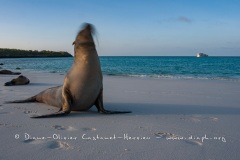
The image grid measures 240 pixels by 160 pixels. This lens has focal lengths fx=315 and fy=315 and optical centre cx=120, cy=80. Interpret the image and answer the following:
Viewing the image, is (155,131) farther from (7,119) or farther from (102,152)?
(7,119)

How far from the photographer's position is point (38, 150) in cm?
321

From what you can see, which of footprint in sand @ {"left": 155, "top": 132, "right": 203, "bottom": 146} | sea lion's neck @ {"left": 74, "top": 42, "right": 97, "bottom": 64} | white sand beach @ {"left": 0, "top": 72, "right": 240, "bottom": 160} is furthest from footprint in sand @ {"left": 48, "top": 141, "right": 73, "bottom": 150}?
sea lion's neck @ {"left": 74, "top": 42, "right": 97, "bottom": 64}

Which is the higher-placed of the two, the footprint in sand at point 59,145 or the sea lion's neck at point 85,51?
the sea lion's neck at point 85,51

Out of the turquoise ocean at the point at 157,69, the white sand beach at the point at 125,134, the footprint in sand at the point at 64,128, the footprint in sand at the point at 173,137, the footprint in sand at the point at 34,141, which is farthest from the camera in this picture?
the turquoise ocean at the point at 157,69

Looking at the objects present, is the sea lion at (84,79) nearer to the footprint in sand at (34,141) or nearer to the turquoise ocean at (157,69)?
the footprint in sand at (34,141)

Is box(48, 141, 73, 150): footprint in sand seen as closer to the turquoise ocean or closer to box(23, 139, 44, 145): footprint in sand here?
box(23, 139, 44, 145): footprint in sand

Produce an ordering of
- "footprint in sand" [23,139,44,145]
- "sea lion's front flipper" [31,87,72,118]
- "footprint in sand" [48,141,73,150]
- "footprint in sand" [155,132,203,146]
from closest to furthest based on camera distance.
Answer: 1. "footprint in sand" [48,141,73,150]
2. "footprint in sand" [23,139,44,145]
3. "footprint in sand" [155,132,203,146]
4. "sea lion's front flipper" [31,87,72,118]

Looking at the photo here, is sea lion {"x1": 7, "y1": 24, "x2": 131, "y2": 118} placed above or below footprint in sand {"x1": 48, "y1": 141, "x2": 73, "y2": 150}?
above

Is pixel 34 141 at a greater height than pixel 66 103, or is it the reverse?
pixel 66 103

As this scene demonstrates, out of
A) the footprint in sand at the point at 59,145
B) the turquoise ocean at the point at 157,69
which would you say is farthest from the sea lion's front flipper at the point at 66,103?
the turquoise ocean at the point at 157,69

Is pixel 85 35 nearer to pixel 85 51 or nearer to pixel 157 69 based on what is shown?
pixel 85 51

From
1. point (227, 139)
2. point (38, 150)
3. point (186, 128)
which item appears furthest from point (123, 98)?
point (38, 150)

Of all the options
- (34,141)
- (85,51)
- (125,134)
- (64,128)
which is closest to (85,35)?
(85,51)

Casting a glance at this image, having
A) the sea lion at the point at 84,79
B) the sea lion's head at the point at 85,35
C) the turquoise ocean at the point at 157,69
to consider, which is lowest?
the turquoise ocean at the point at 157,69
